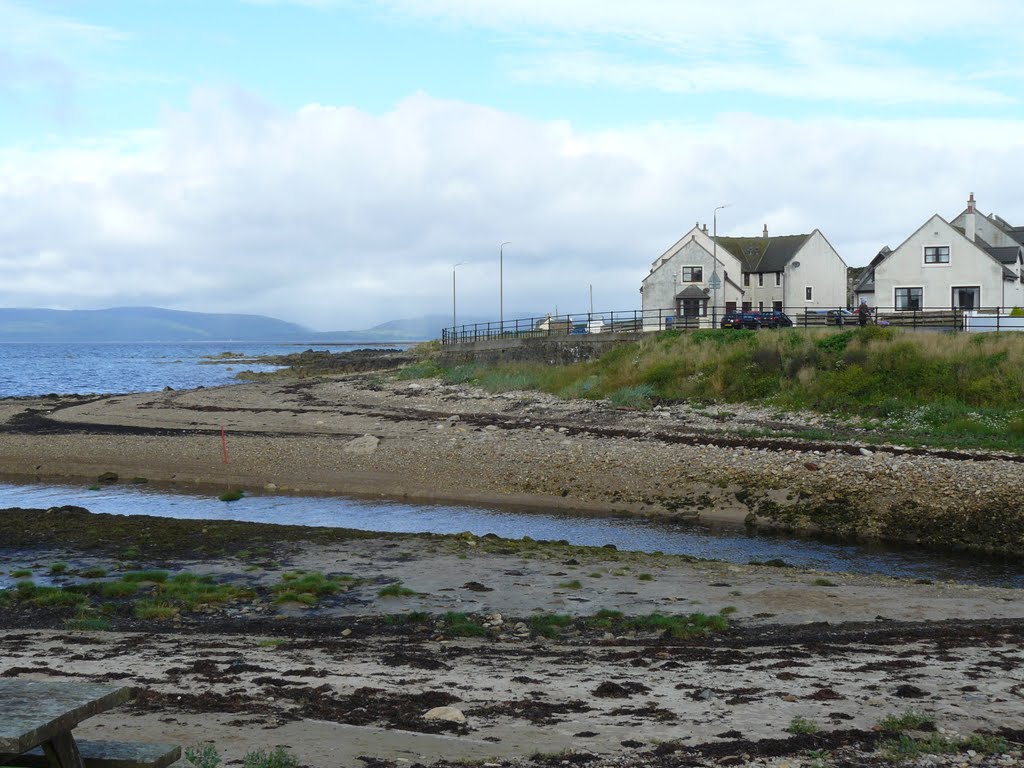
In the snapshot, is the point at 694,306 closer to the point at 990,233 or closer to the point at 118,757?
the point at 990,233

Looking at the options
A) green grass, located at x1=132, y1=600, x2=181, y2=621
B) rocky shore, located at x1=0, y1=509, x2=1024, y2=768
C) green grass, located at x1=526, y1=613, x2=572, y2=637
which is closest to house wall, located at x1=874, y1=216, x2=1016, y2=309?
rocky shore, located at x1=0, y1=509, x2=1024, y2=768

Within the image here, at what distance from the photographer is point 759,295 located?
81.4 m

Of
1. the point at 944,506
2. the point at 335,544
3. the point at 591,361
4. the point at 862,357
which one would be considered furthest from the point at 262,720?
the point at 591,361

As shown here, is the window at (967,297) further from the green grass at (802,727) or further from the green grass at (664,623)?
the green grass at (802,727)

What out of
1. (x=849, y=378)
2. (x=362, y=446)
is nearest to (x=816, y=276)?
(x=849, y=378)

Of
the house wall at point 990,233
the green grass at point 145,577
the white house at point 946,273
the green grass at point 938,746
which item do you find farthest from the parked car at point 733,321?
the green grass at point 938,746

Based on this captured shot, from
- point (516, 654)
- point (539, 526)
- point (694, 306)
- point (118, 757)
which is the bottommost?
point (539, 526)

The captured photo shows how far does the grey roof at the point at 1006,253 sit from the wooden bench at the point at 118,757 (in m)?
69.8

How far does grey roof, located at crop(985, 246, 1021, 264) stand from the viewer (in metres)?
66.6

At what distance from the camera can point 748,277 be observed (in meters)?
81.7

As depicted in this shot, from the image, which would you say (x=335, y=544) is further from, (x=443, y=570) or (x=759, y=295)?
(x=759, y=295)

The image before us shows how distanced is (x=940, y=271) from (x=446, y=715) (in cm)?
6384

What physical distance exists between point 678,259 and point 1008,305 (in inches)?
947

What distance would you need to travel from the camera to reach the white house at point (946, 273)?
63406 millimetres
